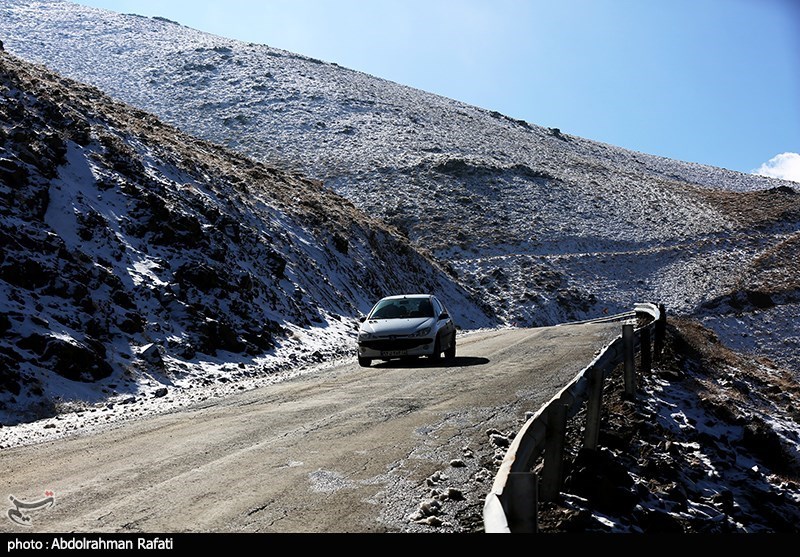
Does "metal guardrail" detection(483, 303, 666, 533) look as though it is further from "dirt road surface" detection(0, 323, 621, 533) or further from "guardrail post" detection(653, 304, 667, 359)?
"guardrail post" detection(653, 304, 667, 359)

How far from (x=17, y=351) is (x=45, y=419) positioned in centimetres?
213

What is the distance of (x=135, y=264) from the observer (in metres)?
17.6

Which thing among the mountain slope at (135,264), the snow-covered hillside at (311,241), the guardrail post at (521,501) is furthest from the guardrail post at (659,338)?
the guardrail post at (521,501)

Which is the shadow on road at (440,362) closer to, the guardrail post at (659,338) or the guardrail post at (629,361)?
the guardrail post at (659,338)

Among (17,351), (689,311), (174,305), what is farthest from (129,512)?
(689,311)

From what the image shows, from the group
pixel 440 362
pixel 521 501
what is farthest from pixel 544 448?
pixel 440 362

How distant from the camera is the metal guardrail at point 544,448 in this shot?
3303mm

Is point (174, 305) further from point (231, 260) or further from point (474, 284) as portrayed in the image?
point (474, 284)

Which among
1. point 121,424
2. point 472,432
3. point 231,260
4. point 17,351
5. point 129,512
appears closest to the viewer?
point 129,512

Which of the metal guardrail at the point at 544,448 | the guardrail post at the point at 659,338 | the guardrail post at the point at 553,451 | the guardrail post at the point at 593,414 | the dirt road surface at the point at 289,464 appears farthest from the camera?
the guardrail post at the point at 659,338

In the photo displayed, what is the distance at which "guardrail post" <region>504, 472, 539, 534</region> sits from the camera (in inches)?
130

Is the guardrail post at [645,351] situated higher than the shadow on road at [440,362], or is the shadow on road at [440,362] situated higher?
the guardrail post at [645,351]

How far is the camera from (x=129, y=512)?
512 centimetres

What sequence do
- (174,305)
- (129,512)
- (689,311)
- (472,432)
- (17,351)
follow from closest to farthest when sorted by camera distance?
1. (129,512)
2. (472,432)
3. (17,351)
4. (174,305)
5. (689,311)
